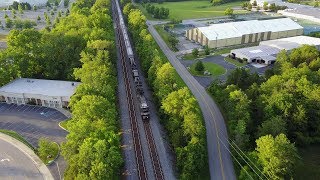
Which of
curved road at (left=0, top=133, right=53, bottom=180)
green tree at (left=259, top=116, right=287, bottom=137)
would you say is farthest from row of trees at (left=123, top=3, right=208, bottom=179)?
curved road at (left=0, top=133, right=53, bottom=180)

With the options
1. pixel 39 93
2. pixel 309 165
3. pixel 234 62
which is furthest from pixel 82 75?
pixel 234 62

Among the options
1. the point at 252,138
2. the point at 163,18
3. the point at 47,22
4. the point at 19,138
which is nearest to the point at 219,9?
the point at 163,18

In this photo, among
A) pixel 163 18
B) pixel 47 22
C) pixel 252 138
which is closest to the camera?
pixel 252 138

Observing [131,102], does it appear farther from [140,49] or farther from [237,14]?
[237,14]

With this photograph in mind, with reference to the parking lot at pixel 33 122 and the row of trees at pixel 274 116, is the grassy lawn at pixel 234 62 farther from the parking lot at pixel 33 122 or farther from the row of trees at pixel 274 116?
the parking lot at pixel 33 122

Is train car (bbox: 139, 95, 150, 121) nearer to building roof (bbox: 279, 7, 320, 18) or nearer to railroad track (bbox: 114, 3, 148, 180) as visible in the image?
railroad track (bbox: 114, 3, 148, 180)

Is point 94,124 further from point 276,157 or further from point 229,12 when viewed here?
point 229,12
